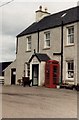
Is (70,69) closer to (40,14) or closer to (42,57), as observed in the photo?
(42,57)

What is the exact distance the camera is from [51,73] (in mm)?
26641

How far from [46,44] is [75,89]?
24.9ft

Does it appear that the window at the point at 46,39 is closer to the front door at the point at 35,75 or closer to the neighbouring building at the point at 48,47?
the neighbouring building at the point at 48,47

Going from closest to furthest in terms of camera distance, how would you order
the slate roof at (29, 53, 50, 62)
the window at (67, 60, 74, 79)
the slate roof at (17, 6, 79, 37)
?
the window at (67, 60, 74, 79) → the slate roof at (17, 6, 79, 37) → the slate roof at (29, 53, 50, 62)

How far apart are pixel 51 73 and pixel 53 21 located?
6439 millimetres

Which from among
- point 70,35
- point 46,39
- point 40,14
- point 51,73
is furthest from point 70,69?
point 40,14

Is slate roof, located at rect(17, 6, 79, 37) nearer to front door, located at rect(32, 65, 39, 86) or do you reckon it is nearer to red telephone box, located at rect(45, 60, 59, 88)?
red telephone box, located at rect(45, 60, 59, 88)

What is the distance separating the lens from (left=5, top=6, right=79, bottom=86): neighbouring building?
86.0 ft

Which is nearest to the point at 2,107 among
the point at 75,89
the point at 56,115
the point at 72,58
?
the point at 56,115

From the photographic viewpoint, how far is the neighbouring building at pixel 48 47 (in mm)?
26203

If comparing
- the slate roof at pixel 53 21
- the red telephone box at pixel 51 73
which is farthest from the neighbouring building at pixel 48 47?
the red telephone box at pixel 51 73

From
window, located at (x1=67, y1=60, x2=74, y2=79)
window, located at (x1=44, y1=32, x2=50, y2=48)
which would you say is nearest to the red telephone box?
window, located at (x1=67, y1=60, x2=74, y2=79)

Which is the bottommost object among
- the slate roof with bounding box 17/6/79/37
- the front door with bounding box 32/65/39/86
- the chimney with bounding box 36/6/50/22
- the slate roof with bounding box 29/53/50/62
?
the front door with bounding box 32/65/39/86

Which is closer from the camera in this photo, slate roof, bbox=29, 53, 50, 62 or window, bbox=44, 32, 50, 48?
slate roof, bbox=29, 53, 50, 62
